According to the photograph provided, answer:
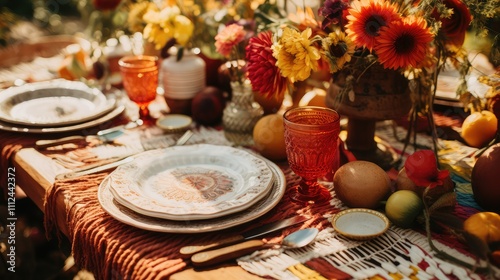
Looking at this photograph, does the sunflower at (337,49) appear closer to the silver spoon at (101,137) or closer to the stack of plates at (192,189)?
the stack of plates at (192,189)

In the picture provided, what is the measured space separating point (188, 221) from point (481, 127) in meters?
0.62

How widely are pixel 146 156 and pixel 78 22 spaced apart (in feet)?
12.8

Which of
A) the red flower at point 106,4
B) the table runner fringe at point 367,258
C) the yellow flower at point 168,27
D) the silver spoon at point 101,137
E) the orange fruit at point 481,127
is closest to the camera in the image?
the table runner fringe at point 367,258

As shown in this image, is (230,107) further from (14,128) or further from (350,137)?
(14,128)

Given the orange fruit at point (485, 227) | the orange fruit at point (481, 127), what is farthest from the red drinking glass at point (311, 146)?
the orange fruit at point (481, 127)

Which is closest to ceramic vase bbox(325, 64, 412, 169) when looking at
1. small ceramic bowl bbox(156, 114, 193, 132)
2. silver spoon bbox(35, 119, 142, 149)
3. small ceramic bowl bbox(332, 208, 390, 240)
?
small ceramic bowl bbox(332, 208, 390, 240)

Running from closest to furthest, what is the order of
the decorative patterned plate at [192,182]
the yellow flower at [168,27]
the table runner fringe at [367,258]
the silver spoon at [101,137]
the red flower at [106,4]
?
1. the table runner fringe at [367,258]
2. the decorative patterned plate at [192,182]
3. the silver spoon at [101,137]
4. the yellow flower at [168,27]
5. the red flower at [106,4]

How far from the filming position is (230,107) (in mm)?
1198

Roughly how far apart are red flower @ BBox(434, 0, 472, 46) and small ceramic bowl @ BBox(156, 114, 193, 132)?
23.8 inches

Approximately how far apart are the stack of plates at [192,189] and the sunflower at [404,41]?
0.27 meters

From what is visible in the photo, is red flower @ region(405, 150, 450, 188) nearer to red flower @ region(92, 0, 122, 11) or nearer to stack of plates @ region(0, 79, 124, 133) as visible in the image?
stack of plates @ region(0, 79, 124, 133)

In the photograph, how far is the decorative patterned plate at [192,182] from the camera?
813 mm

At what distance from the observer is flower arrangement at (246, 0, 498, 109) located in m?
0.83

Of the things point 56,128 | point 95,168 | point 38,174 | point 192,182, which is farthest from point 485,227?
point 56,128
